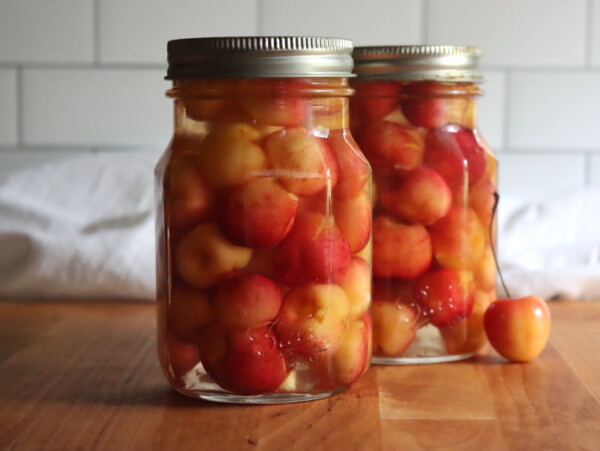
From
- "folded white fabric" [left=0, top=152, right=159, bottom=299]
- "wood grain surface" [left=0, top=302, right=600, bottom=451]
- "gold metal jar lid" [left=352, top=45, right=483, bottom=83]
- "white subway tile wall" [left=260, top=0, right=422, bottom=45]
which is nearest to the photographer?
"wood grain surface" [left=0, top=302, right=600, bottom=451]

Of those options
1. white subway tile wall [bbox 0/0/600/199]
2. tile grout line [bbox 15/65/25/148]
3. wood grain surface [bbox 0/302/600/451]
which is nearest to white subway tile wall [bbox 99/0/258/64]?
white subway tile wall [bbox 0/0/600/199]

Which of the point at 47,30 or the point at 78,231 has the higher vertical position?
the point at 47,30

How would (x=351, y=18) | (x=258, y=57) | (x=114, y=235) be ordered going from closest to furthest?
(x=258, y=57) < (x=114, y=235) < (x=351, y=18)

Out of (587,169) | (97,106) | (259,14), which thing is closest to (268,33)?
(259,14)

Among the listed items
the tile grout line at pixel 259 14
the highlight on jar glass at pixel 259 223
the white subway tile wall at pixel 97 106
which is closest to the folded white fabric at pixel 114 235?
the white subway tile wall at pixel 97 106

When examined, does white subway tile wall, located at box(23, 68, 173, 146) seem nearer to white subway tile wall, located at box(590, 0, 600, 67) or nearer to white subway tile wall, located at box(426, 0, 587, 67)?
white subway tile wall, located at box(426, 0, 587, 67)

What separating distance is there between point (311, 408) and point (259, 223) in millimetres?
128

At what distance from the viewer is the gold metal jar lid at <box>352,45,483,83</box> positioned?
0.74 m

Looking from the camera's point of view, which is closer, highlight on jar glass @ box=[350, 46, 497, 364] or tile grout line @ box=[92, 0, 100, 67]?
highlight on jar glass @ box=[350, 46, 497, 364]

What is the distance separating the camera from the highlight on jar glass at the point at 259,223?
61cm

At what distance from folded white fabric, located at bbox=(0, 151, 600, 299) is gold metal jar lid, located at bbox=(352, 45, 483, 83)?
1.26 feet

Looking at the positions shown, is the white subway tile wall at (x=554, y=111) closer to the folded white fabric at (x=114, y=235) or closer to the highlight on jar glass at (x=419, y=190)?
the folded white fabric at (x=114, y=235)

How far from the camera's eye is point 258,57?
0.60 metres

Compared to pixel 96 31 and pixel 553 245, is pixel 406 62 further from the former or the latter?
pixel 96 31
